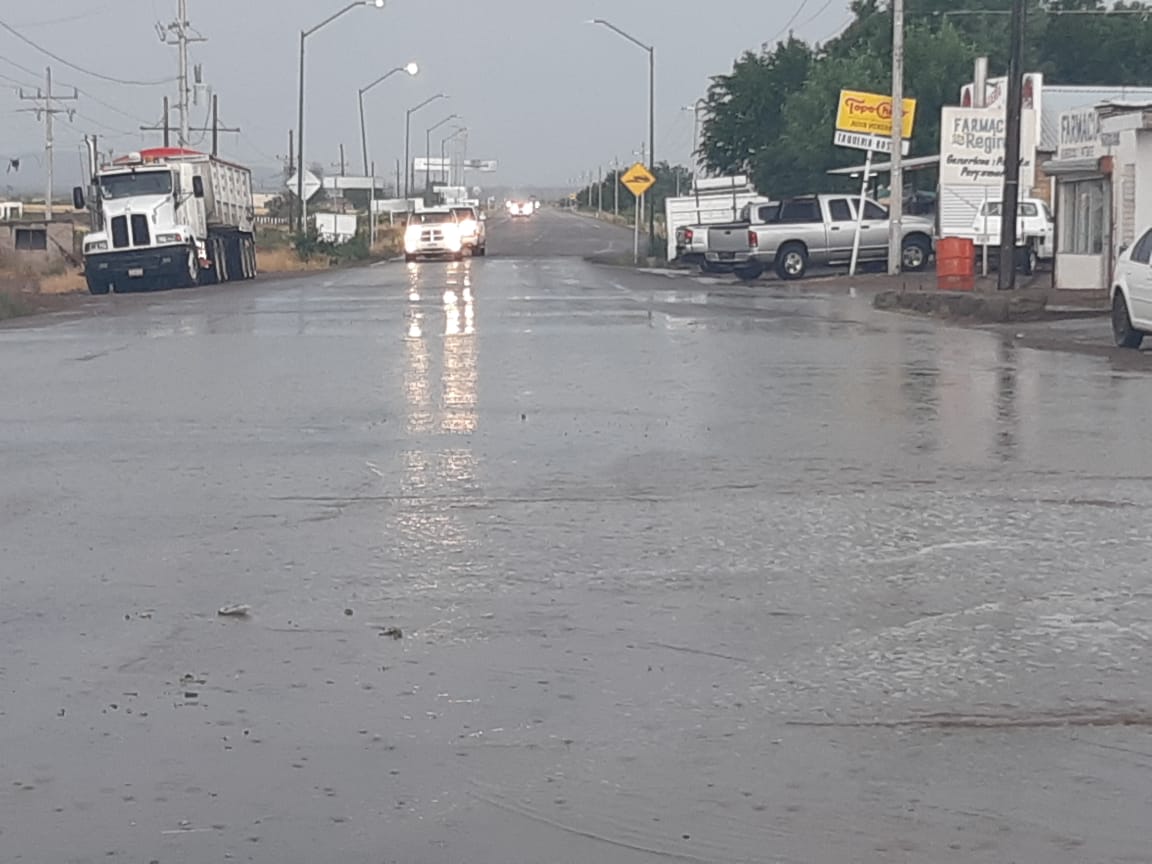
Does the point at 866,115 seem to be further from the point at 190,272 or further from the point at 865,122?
the point at 190,272

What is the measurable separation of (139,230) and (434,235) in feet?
67.2

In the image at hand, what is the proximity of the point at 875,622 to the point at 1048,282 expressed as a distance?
31497 mm

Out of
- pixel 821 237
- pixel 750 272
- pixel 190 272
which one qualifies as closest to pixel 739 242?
pixel 750 272

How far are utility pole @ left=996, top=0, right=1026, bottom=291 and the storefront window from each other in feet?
14.3

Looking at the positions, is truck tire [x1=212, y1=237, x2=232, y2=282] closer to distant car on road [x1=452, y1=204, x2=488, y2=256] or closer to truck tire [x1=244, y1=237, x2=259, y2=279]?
truck tire [x1=244, y1=237, x2=259, y2=279]

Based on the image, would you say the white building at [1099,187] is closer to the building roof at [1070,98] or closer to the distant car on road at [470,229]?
the building roof at [1070,98]

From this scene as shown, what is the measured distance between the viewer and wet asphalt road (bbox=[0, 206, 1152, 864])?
17.4ft

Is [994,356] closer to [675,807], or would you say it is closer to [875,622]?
[875,622]

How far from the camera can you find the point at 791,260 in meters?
43.0

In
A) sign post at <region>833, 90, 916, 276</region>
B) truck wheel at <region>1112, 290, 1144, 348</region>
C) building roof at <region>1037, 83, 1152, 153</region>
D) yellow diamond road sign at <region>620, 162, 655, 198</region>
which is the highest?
building roof at <region>1037, 83, 1152, 153</region>

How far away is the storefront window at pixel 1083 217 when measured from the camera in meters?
33.1

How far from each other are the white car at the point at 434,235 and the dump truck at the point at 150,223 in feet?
55.2

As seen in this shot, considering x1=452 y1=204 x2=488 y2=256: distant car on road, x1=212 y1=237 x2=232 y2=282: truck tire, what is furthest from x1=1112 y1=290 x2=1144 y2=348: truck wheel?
x1=452 y1=204 x2=488 y2=256: distant car on road

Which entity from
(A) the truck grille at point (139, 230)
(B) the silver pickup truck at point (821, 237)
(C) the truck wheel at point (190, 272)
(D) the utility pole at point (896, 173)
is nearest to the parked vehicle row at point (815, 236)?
(B) the silver pickup truck at point (821, 237)
